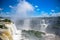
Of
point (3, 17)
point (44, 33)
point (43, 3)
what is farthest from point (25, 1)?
point (44, 33)

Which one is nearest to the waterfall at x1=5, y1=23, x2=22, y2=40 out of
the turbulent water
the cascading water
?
the turbulent water

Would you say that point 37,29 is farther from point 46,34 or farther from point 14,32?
point 14,32

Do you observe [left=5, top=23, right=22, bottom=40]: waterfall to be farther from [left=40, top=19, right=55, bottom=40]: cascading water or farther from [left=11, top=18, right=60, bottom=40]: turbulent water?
[left=40, top=19, right=55, bottom=40]: cascading water

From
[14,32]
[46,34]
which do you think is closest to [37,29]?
[46,34]

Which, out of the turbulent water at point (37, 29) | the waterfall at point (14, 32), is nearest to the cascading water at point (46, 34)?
the turbulent water at point (37, 29)

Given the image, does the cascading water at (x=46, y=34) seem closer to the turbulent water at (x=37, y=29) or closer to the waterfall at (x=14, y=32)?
the turbulent water at (x=37, y=29)

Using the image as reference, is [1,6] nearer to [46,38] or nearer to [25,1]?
[25,1]

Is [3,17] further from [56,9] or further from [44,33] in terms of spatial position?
[56,9]

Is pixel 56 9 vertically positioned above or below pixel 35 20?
above

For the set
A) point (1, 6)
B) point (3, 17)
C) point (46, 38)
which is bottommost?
point (46, 38)

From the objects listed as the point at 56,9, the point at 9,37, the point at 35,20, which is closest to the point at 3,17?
the point at 9,37
